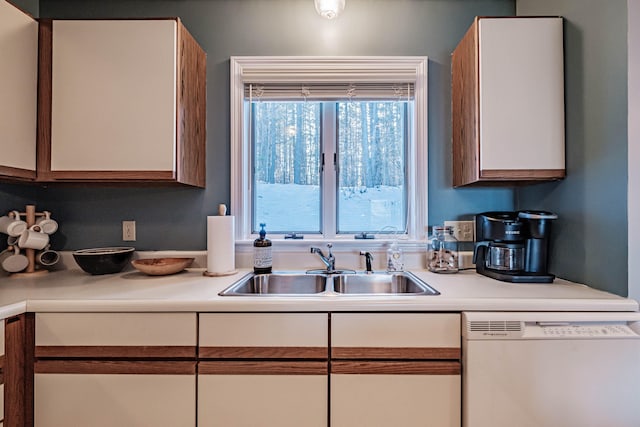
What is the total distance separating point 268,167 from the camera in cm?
196

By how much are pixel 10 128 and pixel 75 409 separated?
48.5 inches

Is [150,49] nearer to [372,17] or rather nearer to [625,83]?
[372,17]

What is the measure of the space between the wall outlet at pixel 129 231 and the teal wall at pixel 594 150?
2.27 metres

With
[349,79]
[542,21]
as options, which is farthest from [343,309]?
[542,21]

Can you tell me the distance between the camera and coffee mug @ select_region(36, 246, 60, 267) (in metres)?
1.70

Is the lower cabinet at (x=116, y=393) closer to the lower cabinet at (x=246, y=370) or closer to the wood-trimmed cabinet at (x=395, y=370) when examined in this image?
the lower cabinet at (x=246, y=370)

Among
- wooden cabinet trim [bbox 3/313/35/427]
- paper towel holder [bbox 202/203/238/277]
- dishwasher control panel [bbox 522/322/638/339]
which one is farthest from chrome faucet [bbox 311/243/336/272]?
Answer: wooden cabinet trim [bbox 3/313/35/427]

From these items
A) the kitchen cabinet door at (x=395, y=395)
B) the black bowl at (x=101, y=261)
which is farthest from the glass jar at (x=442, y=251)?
the black bowl at (x=101, y=261)

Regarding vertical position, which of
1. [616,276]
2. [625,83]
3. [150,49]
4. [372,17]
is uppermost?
[372,17]

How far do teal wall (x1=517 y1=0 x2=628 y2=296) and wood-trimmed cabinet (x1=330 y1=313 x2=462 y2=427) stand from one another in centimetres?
71

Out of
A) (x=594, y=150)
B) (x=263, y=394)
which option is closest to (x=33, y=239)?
(x=263, y=394)

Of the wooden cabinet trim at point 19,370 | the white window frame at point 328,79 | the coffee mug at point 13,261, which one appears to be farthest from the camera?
the white window frame at point 328,79

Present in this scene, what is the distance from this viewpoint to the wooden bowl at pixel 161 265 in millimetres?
1570

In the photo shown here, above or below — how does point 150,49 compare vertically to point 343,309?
above
